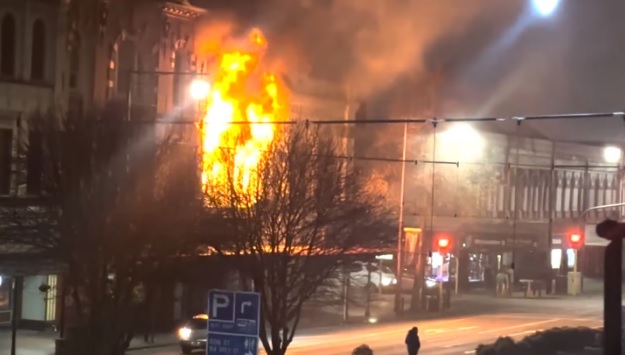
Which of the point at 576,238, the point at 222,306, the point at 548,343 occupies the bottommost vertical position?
the point at 548,343

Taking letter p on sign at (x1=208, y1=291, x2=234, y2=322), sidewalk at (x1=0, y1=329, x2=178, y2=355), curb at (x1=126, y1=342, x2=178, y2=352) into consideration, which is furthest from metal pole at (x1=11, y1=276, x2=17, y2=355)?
letter p on sign at (x1=208, y1=291, x2=234, y2=322)

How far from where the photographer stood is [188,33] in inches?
1346

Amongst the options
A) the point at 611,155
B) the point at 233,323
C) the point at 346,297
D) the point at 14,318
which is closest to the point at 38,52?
the point at 14,318

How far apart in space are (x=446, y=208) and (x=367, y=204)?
20.0 m

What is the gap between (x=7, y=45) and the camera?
27.7 meters

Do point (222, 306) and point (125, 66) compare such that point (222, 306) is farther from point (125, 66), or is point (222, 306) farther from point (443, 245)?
point (443, 245)

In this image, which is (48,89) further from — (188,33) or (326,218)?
(326,218)

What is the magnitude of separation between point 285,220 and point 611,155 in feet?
104

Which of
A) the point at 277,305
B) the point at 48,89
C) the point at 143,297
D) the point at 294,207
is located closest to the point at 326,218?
the point at 294,207

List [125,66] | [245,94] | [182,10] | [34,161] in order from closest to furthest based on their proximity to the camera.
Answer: [34,161] → [125,66] → [182,10] → [245,94]

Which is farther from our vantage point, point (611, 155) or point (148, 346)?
point (611, 155)

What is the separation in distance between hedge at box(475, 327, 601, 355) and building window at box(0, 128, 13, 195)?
45.0 ft

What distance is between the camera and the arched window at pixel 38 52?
2861 cm

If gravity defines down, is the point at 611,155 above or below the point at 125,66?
below
